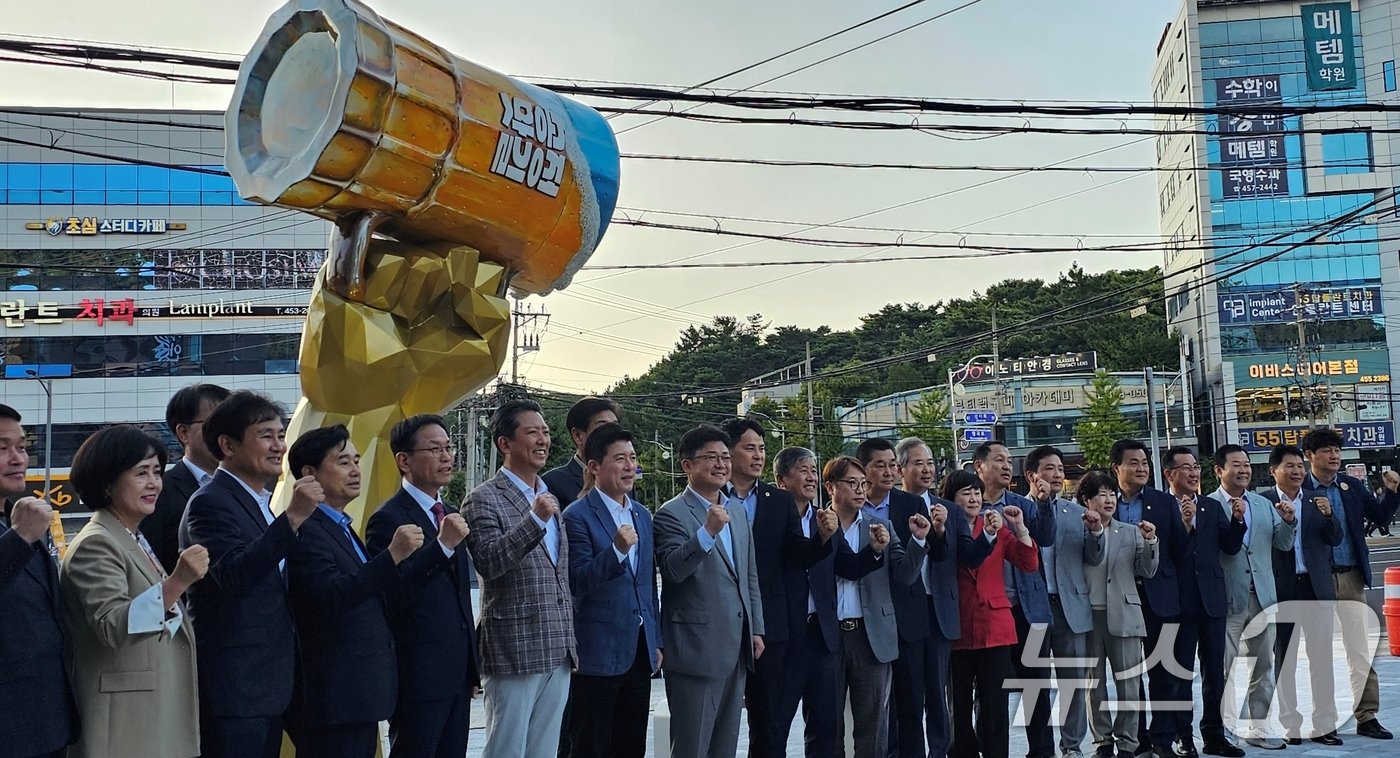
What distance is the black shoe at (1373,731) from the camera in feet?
22.3

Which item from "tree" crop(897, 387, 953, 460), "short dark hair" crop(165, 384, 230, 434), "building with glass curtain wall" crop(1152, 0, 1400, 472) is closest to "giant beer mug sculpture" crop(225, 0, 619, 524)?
"short dark hair" crop(165, 384, 230, 434)

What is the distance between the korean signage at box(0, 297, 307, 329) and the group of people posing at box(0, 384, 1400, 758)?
31.2 meters

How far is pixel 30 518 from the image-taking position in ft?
10.3

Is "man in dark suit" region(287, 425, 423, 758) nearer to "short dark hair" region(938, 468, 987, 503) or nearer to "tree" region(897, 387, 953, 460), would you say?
"short dark hair" region(938, 468, 987, 503)

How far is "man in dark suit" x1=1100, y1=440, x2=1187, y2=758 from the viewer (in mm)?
6430

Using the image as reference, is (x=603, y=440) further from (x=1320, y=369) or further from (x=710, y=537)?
(x=1320, y=369)

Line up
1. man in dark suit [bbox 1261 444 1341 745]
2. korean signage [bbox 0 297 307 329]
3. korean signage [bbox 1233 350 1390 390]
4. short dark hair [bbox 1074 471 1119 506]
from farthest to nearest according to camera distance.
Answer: korean signage [bbox 1233 350 1390 390], korean signage [bbox 0 297 307 329], man in dark suit [bbox 1261 444 1341 745], short dark hair [bbox 1074 471 1119 506]

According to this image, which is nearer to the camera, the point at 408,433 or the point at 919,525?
the point at 408,433

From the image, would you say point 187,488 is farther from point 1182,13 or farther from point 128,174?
point 1182,13

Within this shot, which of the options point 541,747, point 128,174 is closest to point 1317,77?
point 128,174

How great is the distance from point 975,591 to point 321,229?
31948 millimetres

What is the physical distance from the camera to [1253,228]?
143 feet

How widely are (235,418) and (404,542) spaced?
0.76 metres

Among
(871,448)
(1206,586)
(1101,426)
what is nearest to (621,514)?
(871,448)
